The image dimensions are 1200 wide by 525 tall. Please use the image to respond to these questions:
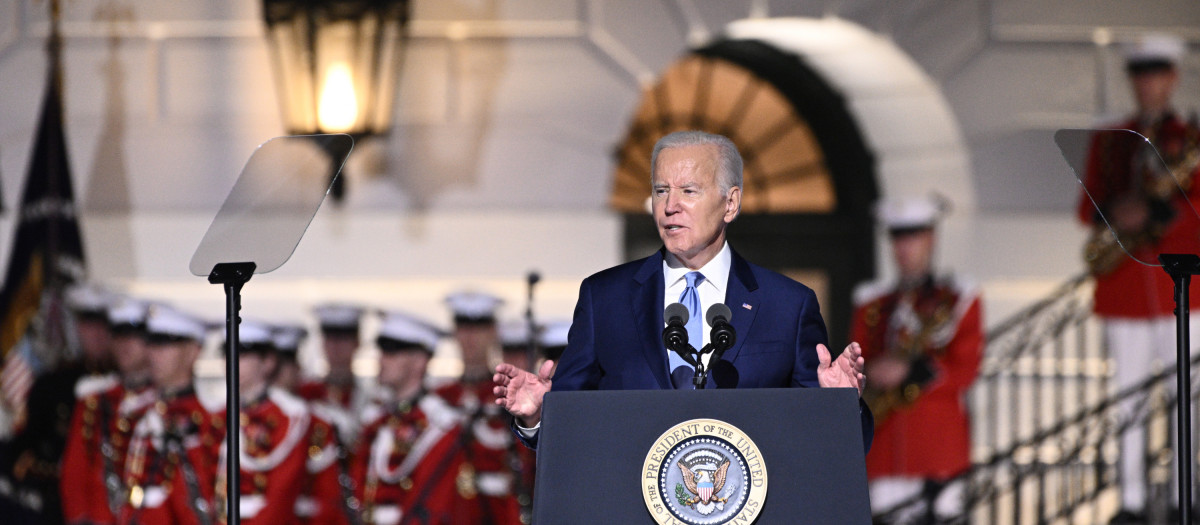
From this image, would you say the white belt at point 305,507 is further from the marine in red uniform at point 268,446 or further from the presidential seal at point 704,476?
the presidential seal at point 704,476

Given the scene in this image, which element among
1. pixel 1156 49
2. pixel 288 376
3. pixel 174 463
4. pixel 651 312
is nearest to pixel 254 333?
pixel 288 376

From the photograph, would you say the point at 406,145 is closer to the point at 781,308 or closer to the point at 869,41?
the point at 869,41

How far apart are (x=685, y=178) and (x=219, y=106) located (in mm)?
5065

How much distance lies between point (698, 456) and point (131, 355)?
5.17 m

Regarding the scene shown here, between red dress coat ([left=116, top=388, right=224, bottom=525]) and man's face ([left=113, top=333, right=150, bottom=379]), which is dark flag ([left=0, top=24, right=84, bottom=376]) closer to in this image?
man's face ([left=113, top=333, right=150, bottom=379])

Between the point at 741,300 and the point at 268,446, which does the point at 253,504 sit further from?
the point at 741,300

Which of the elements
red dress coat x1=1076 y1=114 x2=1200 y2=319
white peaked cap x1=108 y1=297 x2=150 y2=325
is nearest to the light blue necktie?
red dress coat x1=1076 y1=114 x2=1200 y2=319

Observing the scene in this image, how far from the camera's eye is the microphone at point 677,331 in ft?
6.47

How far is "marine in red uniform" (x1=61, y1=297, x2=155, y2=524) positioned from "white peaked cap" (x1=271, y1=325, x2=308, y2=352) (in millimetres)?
660

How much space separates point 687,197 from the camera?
7.09ft

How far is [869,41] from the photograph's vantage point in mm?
6945

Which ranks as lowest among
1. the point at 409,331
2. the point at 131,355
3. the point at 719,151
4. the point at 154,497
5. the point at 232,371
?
the point at 154,497

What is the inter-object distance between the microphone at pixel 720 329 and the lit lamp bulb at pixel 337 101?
481 centimetres

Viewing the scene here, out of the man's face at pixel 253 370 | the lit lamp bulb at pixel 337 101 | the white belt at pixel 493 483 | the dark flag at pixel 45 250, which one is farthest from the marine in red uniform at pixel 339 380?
the dark flag at pixel 45 250
